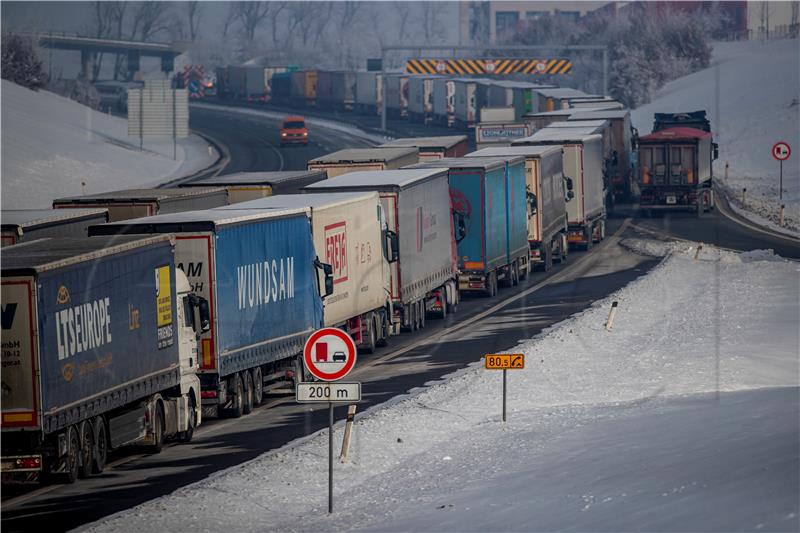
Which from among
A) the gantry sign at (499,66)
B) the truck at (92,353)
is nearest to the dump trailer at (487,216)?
the truck at (92,353)

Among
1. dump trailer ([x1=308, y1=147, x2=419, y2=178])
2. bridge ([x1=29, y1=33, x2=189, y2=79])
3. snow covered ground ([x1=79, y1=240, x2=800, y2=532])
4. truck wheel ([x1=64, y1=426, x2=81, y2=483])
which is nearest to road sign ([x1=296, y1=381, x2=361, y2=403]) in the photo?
snow covered ground ([x1=79, y1=240, x2=800, y2=532])

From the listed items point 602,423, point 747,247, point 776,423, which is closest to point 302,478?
point 602,423

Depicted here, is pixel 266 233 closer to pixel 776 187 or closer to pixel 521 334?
pixel 521 334

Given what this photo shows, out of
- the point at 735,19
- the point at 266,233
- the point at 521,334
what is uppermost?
the point at 735,19

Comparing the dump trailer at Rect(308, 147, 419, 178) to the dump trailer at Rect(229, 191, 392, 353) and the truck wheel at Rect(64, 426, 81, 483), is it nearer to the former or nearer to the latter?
the dump trailer at Rect(229, 191, 392, 353)

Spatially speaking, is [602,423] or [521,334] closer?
[602,423]

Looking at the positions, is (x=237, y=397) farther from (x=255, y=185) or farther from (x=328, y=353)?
(x=255, y=185)

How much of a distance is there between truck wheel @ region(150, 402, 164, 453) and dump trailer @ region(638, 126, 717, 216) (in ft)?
131

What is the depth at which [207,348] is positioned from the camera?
24.0 m

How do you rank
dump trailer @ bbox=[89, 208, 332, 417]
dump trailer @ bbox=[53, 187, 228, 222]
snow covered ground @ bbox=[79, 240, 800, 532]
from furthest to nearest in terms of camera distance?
1. dump trailer @ bbox=[53, 187, 228, 222]
2. dump trailer @ bbox=[89, 208, 332, 417]
3. snow covered ground @ bbox=[79, 240, 800, 532]

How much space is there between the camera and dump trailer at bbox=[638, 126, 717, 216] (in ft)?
195

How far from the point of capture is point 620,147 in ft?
217

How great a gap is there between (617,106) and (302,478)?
62625 millimetres

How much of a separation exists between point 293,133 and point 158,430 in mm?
77406
